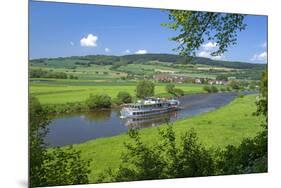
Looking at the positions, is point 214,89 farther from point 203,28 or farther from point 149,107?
point 149,107

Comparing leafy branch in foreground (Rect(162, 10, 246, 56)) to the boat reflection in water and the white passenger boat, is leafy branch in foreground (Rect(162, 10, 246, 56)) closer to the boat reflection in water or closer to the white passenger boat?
the white passenger boat

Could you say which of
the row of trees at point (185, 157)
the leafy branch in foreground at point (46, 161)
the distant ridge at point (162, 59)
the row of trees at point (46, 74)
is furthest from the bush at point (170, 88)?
the leafy branch in foreground at point (46, 161)

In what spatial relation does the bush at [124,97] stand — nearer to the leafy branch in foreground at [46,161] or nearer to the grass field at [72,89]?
the grass field at [72,89]

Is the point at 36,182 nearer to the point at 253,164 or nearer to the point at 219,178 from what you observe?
the point at 219,178

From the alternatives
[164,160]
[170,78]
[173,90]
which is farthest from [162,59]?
[164,160]

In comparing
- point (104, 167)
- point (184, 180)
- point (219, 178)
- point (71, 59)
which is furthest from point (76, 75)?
point (219, 178)

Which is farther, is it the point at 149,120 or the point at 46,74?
the point at 149,120
